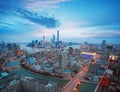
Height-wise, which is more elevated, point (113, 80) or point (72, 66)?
point (113, 80)

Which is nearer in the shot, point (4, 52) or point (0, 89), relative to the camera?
point (0, 89)

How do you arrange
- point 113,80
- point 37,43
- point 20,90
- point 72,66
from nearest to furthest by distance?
1. point 113,80
2. point 20,90
3. point 72,66
4. point 37,43

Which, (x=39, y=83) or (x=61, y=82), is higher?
(x=39, y=83)

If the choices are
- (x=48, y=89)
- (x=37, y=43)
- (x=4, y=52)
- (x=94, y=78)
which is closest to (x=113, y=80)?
(x=48, y=89)

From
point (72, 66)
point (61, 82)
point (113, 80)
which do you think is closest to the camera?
point (113, 80)

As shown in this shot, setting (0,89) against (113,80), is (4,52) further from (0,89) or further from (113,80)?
(113,80)

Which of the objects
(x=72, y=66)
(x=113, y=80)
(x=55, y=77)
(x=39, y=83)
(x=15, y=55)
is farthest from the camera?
(x=15, y=55)

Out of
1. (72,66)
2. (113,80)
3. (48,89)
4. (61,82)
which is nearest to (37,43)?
(72,66)

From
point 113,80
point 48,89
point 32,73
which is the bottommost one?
point 32,73

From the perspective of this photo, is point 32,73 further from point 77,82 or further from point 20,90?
point 77,82
